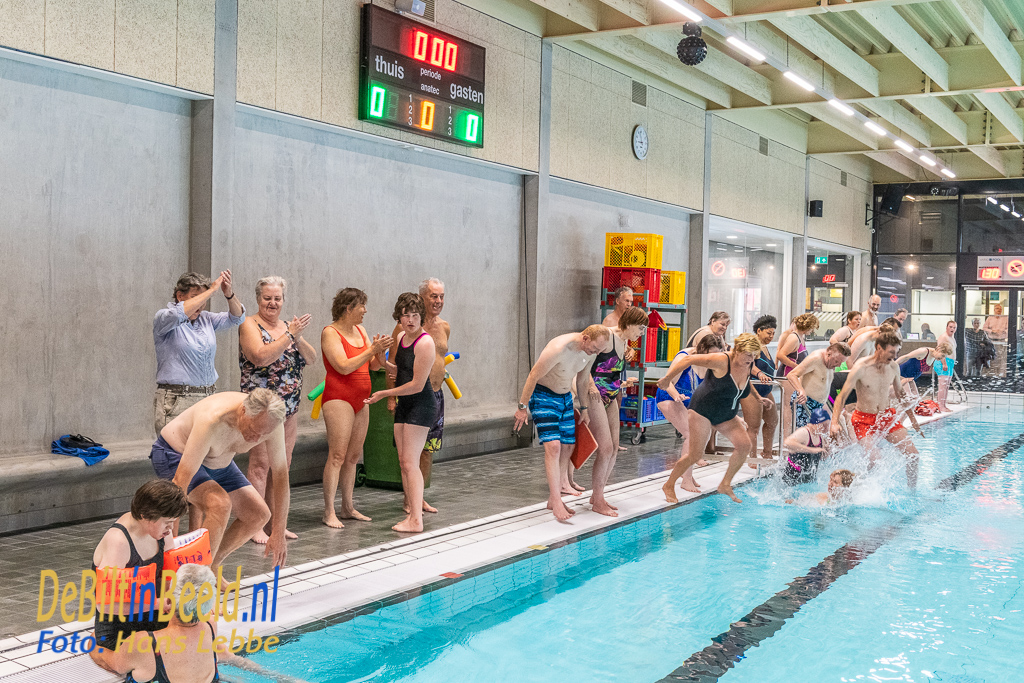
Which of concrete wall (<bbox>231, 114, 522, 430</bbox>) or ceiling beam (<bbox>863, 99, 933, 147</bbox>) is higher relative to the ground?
ceiling beam (<bbox>863, 99, 933, 147</bbox>)

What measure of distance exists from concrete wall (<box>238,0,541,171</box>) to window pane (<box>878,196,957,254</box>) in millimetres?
13538

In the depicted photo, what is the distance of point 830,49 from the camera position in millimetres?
10391

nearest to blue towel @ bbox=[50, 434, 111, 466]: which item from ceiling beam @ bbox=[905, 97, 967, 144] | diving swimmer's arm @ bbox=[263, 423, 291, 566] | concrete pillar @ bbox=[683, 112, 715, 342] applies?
diving swimmer's arm @ bbox=[263, 423, 291, 566]

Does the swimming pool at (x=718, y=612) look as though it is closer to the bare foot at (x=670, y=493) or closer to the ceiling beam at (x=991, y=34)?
the bare foot at (x=670, y=493)

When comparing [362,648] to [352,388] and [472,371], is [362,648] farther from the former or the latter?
[472,371]

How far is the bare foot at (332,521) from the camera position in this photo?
564 cm

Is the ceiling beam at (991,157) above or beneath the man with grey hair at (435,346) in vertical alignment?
above

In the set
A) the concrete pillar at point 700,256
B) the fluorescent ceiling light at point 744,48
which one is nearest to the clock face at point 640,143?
the concrete pillar at point 700,256

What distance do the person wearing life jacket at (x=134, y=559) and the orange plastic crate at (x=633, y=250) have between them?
7887 mm

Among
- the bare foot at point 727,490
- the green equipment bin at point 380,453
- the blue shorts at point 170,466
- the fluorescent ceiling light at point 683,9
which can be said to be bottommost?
the bare foot at point 727,490

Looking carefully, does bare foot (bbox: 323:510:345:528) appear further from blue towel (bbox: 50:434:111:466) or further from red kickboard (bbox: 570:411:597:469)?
red kickboard (bbox: 570:411:597:469)

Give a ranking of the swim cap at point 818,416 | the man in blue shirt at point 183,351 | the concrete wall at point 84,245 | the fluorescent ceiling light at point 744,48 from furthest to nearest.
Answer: the fluorescent ceiling light at point 744,48, the swim cap at point 818,416, the concrete wall at point 84,245, the man in blue shirt at point 183,351

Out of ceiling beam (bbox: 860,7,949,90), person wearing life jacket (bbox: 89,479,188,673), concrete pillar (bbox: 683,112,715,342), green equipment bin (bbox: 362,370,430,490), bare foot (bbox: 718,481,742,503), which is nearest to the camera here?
person wearing life jacket (bbox: 89,479,188,673)

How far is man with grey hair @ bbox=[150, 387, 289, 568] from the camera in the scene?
350 cm
